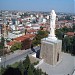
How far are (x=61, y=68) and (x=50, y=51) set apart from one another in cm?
89

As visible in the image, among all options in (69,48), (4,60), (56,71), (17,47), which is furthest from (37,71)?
(17,47)

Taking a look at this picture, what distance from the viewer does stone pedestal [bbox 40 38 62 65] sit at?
27.7 ft

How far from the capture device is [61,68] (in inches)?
320

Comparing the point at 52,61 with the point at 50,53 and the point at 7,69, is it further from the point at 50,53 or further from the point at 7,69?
the point at 7,69

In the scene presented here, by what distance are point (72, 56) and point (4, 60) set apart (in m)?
3.41

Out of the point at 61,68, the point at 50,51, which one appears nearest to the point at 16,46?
the point at 50,51

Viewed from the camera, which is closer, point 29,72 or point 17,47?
point 29,72

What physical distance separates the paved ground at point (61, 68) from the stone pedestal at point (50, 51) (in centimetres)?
23

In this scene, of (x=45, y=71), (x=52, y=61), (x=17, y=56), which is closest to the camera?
(x=45, y=71)

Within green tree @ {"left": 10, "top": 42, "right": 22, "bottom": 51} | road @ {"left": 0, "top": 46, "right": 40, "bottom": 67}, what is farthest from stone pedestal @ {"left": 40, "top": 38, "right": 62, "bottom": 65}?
green tree @ {"left": 10, "top": 42, "right": 22, "bottom": 51}

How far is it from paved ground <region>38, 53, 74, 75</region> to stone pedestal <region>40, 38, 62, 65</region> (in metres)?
0.23

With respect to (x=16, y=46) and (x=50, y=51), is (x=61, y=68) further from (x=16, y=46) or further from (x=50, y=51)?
(x=16, y=46)

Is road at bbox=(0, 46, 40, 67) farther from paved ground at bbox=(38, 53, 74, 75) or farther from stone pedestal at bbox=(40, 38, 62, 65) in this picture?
paved ground at bbox=(38, 53, 74, 75)

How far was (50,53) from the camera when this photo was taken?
8516 millimetres
